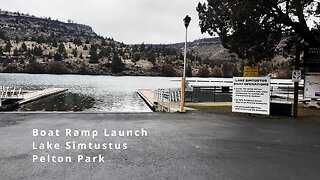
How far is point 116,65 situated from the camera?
154000mm

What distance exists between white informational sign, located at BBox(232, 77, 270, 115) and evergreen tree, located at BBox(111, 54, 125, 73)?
13739 cm

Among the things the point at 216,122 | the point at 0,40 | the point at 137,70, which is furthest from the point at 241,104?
the point at 0,40

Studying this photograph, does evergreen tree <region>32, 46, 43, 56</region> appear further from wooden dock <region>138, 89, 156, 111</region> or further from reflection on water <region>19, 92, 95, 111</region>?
reflection on water <region>19, 92, 95, 111</region>

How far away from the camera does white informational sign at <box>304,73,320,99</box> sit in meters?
16.4

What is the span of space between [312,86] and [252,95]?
3.09 m

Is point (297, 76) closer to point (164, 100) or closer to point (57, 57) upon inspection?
point (164, 100)

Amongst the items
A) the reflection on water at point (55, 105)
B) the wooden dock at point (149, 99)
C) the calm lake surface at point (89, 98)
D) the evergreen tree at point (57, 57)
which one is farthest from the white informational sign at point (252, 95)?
the evergreen tree at point (57, 57)

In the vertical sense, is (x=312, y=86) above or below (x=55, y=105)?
above

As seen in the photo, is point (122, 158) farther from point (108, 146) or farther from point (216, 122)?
point (216, 122)

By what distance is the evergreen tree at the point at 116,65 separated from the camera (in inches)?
5997

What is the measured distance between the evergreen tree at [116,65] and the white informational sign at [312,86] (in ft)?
451

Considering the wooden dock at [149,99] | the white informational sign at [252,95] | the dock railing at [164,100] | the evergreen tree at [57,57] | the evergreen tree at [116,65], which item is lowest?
the wooden dock at [149,99]

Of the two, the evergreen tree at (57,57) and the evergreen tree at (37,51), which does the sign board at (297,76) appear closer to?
the evergreen tree at (57,57)

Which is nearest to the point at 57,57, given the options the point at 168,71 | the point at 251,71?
the point at 168,71
